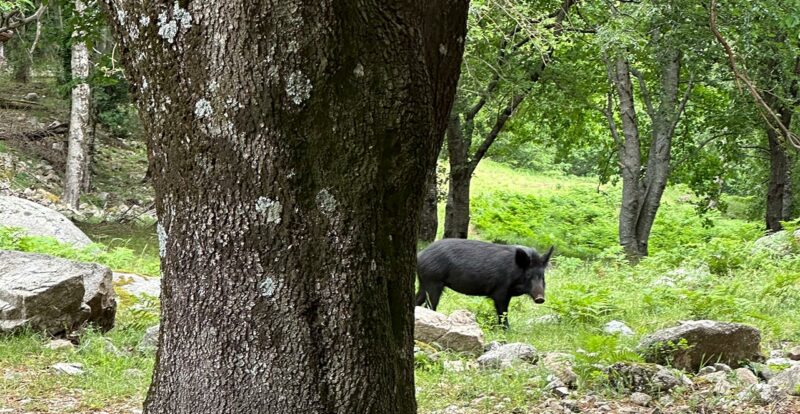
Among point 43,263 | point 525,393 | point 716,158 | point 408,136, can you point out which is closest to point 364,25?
point 408,136

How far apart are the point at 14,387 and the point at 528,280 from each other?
5.89 meters

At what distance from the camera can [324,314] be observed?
10.3 ft

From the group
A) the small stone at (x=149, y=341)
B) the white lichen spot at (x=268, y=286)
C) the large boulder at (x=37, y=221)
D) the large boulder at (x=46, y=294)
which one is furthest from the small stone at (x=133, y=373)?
the large boulder at (x=37, y=221)

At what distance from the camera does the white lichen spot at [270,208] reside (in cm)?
307

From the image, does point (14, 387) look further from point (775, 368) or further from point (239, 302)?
point (775, 368)

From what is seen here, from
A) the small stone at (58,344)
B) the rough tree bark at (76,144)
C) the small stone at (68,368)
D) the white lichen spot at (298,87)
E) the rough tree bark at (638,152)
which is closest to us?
the white lichen spot at (298,87)

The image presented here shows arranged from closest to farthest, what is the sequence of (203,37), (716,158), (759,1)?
(203,37)
(759,1)
(716,158)

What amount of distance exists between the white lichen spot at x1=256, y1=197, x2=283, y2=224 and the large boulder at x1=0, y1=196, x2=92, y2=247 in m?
9.39

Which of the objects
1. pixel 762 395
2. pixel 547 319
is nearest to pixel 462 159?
pixel 547 319

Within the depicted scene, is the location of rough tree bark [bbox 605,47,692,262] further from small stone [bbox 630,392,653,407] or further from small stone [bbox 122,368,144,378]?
small stone [bbox 122,368,144,378]

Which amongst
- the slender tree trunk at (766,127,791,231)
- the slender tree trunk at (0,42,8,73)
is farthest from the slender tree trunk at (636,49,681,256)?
the slender tree trunk at (0,42,8,73)

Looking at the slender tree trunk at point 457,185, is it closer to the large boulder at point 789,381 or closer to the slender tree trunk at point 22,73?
the slender tree trunk at point 22,73

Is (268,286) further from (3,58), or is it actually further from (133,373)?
(3,58)

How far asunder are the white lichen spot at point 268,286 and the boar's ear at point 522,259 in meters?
6.89
